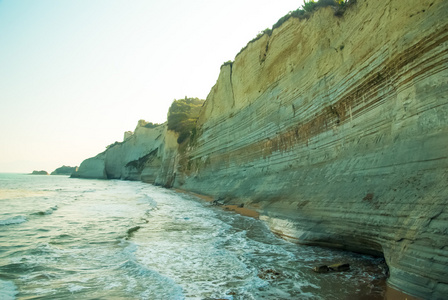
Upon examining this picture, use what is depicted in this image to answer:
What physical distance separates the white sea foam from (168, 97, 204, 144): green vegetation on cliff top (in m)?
27.6

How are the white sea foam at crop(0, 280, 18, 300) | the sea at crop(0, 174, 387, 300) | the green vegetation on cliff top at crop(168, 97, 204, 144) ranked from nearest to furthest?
the white sea foam at crop(0, 280, 18, 300)
the sea at crop(0, 174, 387, 300)
the green vegetation on cliff top at crop(168, 97, 204, 144)

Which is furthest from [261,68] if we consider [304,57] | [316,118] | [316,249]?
[316,249]

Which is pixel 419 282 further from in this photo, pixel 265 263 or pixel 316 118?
pixel 316 118

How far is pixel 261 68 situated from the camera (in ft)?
51.5

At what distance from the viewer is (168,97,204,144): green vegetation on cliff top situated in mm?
34312

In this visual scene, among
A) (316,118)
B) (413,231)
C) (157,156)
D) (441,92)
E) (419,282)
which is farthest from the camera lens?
(157,156)

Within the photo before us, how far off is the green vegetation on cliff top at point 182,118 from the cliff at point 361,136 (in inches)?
768

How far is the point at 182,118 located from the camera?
3672 centimetres

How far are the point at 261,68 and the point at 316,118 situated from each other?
6942 millimetres

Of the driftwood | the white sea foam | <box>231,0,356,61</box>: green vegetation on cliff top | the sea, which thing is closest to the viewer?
the white sea foam

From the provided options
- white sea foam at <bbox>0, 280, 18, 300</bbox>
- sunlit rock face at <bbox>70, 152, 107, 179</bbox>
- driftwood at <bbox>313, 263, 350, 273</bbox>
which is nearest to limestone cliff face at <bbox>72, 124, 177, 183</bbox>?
sunlit rock face at <bbox>70, 152, 107, 179</bbox>

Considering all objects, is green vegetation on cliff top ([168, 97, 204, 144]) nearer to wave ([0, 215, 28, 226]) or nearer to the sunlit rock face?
wave ([0, 215, 28, 226])

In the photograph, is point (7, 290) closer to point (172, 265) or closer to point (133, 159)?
point (172, 265)

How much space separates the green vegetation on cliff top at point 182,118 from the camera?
34.3 meters
